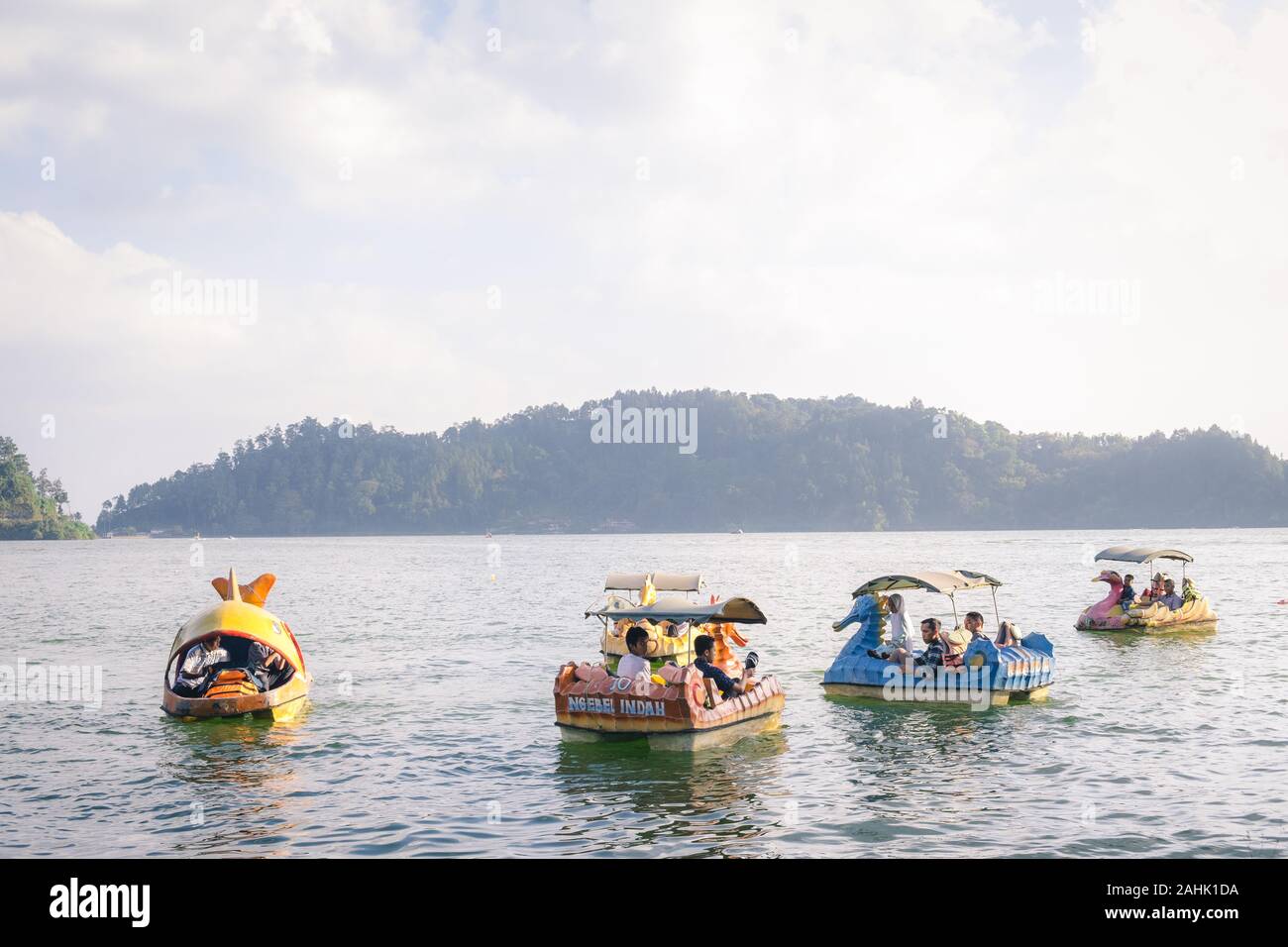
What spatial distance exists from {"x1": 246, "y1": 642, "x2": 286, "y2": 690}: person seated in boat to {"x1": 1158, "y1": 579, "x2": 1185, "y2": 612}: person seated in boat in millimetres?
30377

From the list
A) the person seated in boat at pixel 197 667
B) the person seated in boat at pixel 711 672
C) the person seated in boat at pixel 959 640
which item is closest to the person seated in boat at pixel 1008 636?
the person seated in boat at pixel 959 640

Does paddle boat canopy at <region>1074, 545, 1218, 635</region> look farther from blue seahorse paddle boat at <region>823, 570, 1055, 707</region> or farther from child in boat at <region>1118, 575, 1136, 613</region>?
blue seahorse paddle boat at <region>823, 570, 1055, 707</region>

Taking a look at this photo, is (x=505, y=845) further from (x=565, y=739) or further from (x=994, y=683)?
(x=994, y=683)

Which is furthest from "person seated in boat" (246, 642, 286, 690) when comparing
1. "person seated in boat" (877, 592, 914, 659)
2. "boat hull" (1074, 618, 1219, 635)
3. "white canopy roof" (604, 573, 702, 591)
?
"boat hull" (1074, 618, 1219, 635)

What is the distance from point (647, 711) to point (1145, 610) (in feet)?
86.6

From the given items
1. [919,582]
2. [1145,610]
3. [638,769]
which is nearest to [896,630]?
[919,582]

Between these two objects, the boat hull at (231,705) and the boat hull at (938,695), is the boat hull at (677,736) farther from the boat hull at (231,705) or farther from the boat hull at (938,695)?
the boat hull at (231,705)

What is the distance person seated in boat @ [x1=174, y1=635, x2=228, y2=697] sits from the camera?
22191 mm

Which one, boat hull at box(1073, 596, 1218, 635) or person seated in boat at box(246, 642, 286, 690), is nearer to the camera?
person seated in boat at box(246, 642, 286, 690)

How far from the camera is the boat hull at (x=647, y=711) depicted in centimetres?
1894

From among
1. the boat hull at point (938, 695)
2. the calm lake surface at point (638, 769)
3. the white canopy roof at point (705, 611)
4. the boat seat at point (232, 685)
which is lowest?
the calm lake surface at point (638, 769)
